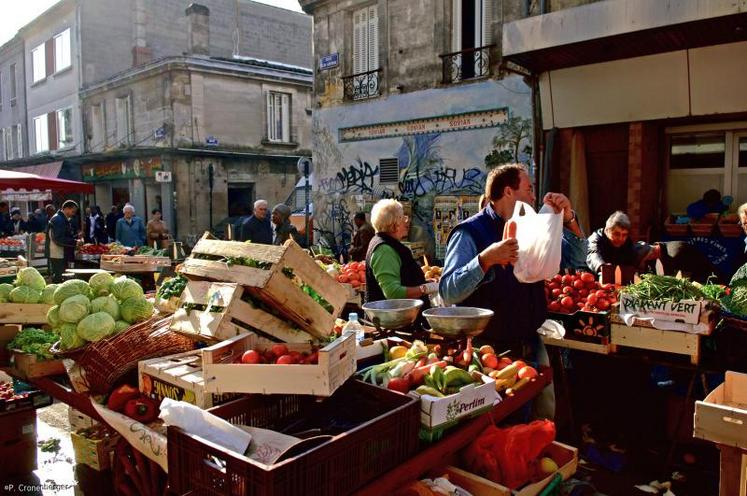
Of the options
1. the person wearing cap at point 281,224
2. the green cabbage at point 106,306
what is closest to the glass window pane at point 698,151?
the person wearing cap at point 281,224

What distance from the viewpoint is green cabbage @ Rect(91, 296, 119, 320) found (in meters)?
4.13

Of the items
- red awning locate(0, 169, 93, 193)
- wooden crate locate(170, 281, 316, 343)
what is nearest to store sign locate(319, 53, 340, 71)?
red awning locate(0, 169, 93, 193)

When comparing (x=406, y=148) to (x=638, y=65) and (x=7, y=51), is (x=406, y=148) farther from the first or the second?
(x=7, y=51)

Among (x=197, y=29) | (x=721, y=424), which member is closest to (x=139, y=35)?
(x=197, y=29)

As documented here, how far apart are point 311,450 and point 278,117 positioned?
75.7 feet

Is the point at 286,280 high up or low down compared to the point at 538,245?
down

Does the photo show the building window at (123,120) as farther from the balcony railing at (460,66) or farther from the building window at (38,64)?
the balcony railing at (460,66)

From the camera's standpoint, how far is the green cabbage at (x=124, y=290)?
14.4 feet

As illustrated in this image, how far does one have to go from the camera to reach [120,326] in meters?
4.07

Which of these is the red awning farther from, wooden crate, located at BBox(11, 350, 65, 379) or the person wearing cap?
wooden crate, located at BBox(11, 350, 65, 379)

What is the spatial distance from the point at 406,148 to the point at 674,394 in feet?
30.7

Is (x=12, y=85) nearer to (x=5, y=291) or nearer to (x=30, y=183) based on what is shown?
(x=30, y=183)

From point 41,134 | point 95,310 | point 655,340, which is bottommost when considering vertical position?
point 655,340

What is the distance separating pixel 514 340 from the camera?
11.8 ft
